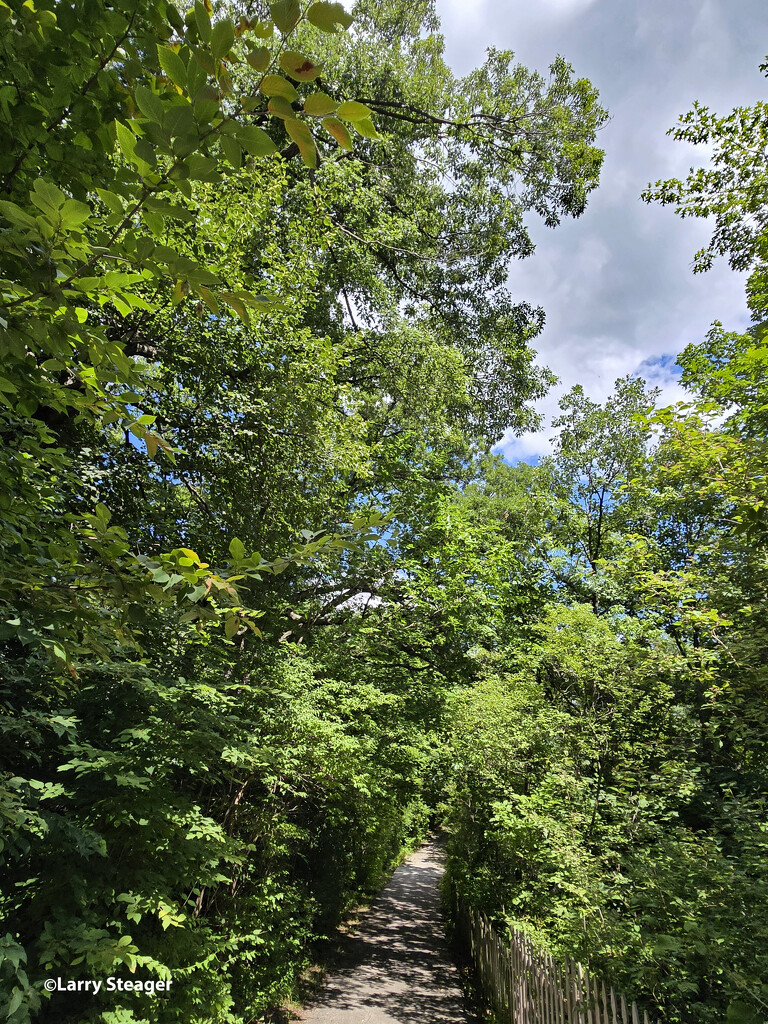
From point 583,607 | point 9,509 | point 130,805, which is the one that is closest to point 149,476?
point 130,805

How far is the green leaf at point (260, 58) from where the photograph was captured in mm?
852

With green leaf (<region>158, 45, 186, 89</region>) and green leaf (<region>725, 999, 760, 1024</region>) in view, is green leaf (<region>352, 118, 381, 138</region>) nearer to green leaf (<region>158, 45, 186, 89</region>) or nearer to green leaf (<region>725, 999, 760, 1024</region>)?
green leaf (<region>158, 45, 186, 89</region>)

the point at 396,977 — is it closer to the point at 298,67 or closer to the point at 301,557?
the point at 301,557

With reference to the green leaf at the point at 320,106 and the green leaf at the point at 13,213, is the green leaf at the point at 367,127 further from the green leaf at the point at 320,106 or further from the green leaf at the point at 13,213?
the green leaf at the point at 13,213

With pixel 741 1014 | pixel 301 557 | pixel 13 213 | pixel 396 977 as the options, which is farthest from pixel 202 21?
pixel 396 977

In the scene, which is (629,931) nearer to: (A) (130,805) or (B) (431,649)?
(A) (130,805)

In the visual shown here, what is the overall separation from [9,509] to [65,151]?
1182mm

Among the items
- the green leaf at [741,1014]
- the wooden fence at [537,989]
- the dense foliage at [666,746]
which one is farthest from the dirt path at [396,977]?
the green leaf at [741,1014]

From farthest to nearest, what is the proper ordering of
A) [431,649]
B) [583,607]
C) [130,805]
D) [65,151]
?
[431,649] < [583,607] < [130,805] < [65,151]

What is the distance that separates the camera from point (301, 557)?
55.1 inches

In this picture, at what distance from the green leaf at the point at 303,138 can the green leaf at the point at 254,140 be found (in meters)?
0.05

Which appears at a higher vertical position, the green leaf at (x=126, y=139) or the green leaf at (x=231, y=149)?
the green leaf at (x=126, y=139)

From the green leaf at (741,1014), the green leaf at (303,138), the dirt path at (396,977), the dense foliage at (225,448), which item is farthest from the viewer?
the dirt path at (396,977)

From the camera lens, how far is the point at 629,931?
388 centimetres
